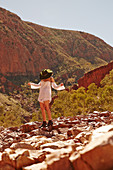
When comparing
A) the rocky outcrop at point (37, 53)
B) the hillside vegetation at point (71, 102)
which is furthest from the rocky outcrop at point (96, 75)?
the rocky outcrop at point (37, 53)

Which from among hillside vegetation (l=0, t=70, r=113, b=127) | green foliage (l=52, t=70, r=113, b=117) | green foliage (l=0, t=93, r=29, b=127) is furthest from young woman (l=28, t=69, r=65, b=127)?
green foliage (l=0, t=93, r=29, b=127)

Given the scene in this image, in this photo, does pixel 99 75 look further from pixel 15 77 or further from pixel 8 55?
pixel 8 55

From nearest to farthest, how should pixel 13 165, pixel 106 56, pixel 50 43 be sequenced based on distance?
pixel 13 165 < pixel 50 43 < pixel 106 56

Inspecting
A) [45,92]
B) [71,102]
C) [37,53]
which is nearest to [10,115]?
[71,102]

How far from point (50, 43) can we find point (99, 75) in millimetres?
56515

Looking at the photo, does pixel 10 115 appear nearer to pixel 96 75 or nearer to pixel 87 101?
pixel 87 101

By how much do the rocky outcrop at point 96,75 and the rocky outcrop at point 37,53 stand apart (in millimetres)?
30668

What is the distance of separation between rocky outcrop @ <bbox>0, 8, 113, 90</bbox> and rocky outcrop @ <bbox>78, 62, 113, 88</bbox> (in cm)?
3067

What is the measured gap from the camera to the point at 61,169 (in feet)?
6.49

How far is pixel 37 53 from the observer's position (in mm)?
92750

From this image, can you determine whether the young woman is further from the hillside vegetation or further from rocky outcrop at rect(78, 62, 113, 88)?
rocky outcrop at rect(78, 62, 113, 88)

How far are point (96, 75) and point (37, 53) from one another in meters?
48.6

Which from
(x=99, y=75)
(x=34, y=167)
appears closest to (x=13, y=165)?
(x=34, y=167)

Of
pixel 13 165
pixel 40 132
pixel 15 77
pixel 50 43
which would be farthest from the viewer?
pixel 50 43
